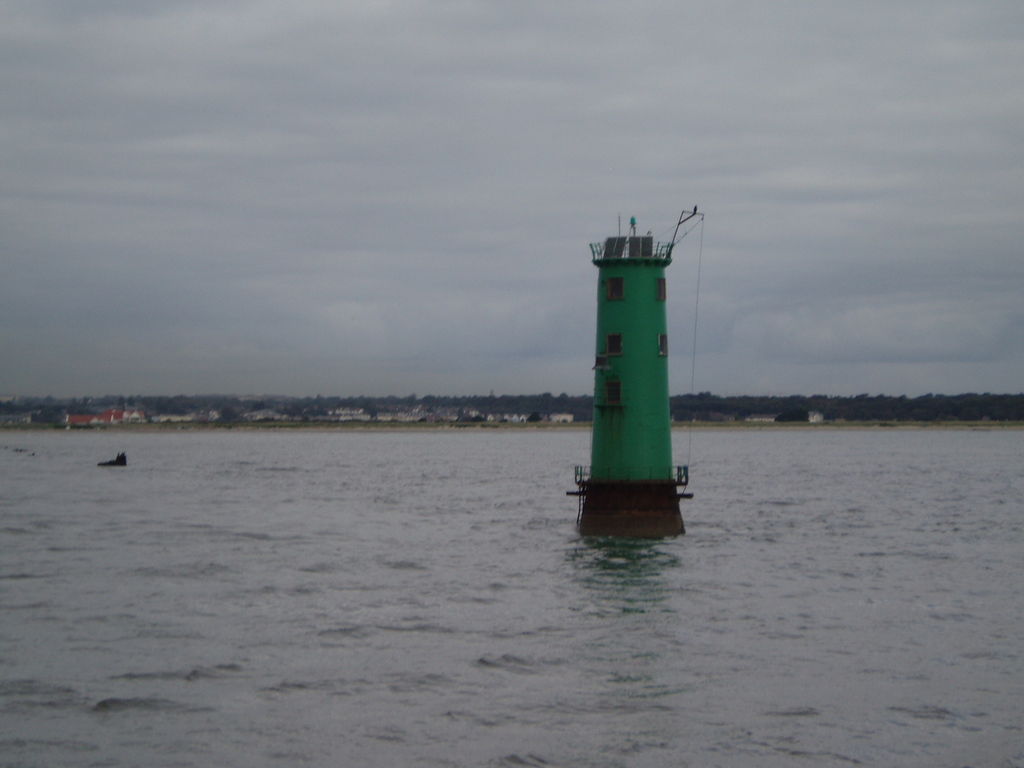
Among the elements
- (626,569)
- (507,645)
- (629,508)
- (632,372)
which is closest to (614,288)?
(632,372)

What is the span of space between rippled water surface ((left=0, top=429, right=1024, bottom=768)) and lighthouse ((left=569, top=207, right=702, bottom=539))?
3.37ft

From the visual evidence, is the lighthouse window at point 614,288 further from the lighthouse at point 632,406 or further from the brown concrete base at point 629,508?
the brown concrete base at point 629,508

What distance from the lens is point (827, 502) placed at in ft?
180

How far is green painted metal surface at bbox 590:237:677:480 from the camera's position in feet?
92.4

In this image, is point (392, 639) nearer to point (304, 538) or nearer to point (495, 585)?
point (495, 585)

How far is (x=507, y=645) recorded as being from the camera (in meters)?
19.0

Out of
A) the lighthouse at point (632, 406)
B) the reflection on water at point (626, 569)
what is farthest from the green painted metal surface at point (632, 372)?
the reflection on water at point (626, 569)

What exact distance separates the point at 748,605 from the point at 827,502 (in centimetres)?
3341

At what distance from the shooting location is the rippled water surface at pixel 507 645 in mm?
13828

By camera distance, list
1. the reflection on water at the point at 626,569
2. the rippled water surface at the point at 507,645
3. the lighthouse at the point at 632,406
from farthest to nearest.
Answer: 1. the lighthouse at the point at 632,406
2. the reflection on water at the point at 626,569
3. the rippled water surface at the point at 507,645

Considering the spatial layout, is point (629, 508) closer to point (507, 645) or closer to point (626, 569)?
point (626, 569)

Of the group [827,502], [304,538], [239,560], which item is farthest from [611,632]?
[827,502]

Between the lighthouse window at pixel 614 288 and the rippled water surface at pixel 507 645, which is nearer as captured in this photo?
the rippled water surface at pixel 507 645

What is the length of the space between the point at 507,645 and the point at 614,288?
39.2ft
